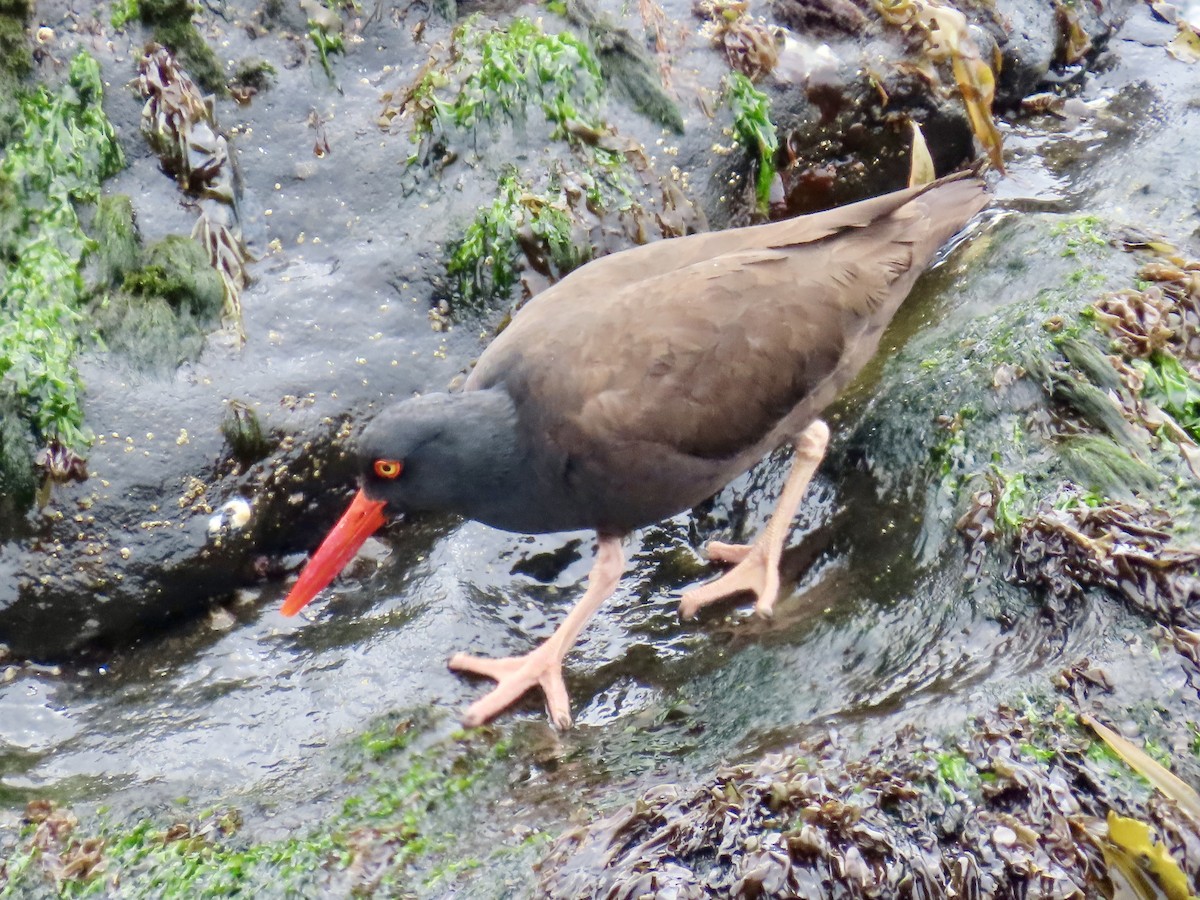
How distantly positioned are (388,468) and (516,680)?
0.84m

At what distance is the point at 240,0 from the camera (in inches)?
189

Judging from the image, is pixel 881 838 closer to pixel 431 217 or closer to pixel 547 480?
pixel 547 480

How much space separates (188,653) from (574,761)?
1.66 m

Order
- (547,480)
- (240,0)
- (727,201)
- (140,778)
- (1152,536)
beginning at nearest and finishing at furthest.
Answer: (1152,536)
(140,778)
(547,480)
(240,0)
(727,201)

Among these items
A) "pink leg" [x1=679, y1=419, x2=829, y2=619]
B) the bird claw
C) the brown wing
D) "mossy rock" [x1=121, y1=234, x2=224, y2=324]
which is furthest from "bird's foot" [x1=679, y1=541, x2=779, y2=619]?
"mossy rock" [x1=121, y1=234, x2=224, y2=324]

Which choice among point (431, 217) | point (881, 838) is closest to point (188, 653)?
point (431, 217)

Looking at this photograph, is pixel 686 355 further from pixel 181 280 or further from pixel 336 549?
pixel 181 280

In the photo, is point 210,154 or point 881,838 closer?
point 881,838

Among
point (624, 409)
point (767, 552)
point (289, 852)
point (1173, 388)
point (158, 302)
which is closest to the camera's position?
point (289, 852)

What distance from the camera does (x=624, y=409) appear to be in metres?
3.49

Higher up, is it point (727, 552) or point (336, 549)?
point (336, 549)

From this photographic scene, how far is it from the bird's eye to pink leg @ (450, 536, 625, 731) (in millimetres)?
691

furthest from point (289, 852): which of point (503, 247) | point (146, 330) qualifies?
point (503, 247)

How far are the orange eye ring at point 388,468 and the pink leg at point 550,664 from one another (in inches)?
27.2
